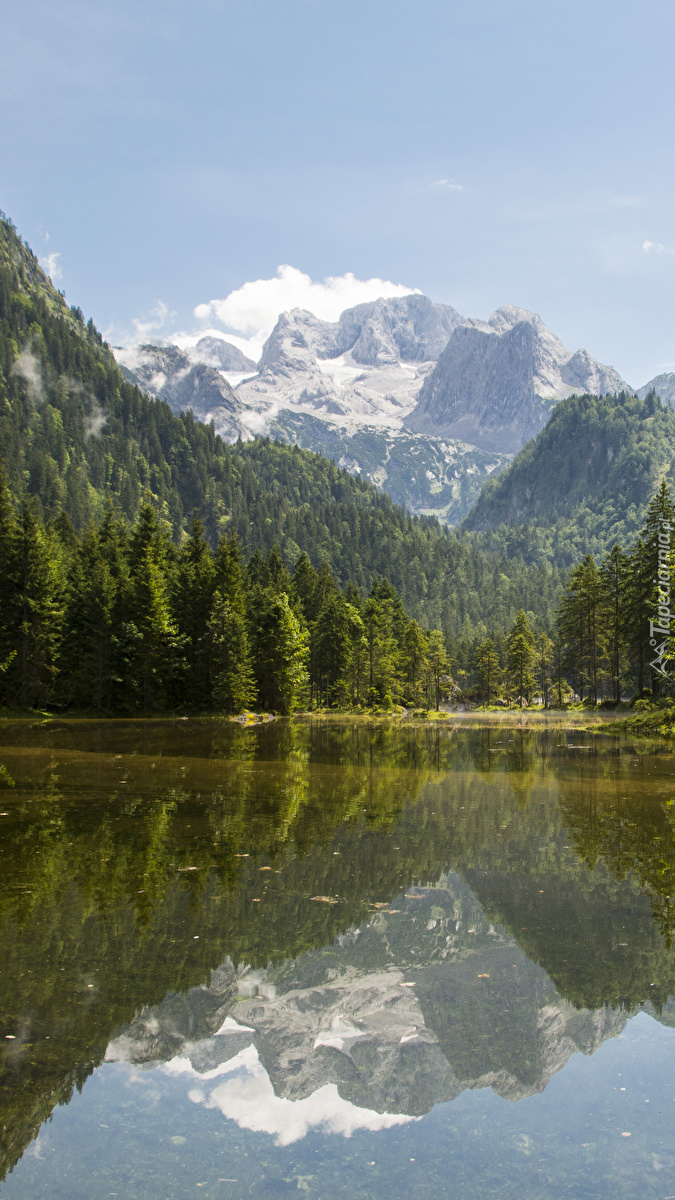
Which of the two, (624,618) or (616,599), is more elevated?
(616,599)

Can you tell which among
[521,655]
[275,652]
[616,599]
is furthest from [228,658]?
[521,655]

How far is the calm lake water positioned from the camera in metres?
4.85

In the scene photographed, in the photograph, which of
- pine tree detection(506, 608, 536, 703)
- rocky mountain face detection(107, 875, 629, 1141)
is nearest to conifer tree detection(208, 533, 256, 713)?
rocky mountain face detection(107, 875, 629, 1141)

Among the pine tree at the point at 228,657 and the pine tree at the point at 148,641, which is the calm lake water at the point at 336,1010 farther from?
the pine tree at the point at 228,657

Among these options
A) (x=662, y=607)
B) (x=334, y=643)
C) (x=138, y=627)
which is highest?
(x=662, y=607)

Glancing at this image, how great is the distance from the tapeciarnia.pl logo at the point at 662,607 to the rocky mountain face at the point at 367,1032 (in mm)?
45938

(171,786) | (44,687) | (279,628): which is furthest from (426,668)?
(171,786)

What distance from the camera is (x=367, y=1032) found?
6.53 meters

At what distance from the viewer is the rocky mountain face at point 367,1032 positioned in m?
5.81

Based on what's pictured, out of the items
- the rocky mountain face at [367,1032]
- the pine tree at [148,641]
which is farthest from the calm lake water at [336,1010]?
the pine tree at [148,641]

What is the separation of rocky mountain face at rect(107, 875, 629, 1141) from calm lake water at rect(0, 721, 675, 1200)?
0.02m

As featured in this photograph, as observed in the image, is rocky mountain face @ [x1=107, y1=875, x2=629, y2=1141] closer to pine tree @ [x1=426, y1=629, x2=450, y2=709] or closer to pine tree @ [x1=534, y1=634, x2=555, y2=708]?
pine tree @ [x1=426, y1=629, x2=450, y2=709]

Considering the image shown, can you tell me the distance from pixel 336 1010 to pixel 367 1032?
417mm

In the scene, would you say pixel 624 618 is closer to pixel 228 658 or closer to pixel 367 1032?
pixel 228 658
